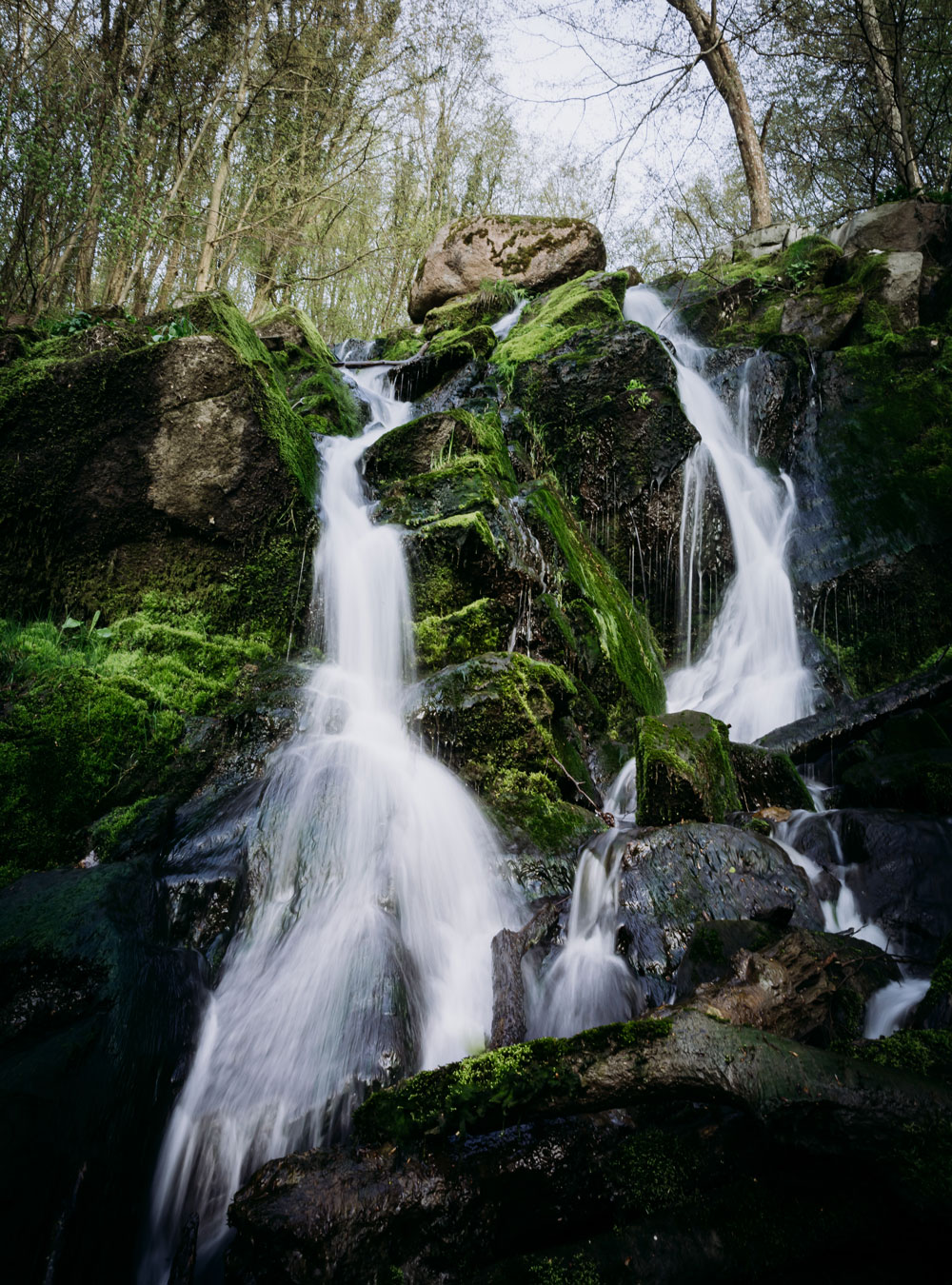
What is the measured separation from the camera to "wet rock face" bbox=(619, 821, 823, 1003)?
346 centimetres

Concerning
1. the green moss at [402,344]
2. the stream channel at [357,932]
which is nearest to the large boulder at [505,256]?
the green moss at [402,344]

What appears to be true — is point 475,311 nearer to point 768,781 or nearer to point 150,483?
point 150,483

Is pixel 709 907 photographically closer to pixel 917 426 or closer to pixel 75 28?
pixel 917 426

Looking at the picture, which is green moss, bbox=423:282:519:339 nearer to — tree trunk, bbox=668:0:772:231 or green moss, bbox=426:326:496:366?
green moss, bbox=426:326:496:366

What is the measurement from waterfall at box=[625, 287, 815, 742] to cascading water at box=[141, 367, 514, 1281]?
4021mm

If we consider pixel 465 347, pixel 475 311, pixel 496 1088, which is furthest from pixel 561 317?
pixel 496 1088

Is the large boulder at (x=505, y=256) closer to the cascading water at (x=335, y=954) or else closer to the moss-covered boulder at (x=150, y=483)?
the moss-covered boulder at (x=150, y=483)

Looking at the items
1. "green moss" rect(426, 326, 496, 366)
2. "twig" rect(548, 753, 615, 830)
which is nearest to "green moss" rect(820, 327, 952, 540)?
"twig" rect(548, 753, 615, 830)

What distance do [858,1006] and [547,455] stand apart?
24.2 ft

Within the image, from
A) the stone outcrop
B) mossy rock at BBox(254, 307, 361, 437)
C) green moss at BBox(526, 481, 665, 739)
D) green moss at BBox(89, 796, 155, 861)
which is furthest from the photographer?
the stone outcrop

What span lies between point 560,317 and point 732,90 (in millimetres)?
6661

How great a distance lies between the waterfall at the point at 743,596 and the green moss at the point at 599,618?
0.70 metres

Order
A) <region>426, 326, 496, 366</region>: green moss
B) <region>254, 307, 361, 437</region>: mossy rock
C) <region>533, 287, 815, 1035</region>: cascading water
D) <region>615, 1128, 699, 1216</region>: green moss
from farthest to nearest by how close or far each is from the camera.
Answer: <region>426, 326, 496, 366</region>: green moss < <region>254, 307, 361, 437</region>: mossy rock < <region>533, 287, 815, 1035</region>: cascading water < <region>615, 1128, 699, 1216</region>: green moss

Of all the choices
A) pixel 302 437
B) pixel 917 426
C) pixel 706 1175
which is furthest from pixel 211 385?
pixel 917 426
